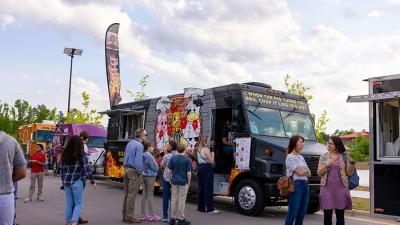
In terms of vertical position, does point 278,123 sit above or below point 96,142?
above

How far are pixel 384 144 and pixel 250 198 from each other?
158 inches

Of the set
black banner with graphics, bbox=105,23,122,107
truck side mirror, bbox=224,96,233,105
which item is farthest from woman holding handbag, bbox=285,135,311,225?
black banner with graphics, bbox=105,23,122,107

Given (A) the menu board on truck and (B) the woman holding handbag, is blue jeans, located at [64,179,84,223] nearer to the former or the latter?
(B) the woman holding handbag

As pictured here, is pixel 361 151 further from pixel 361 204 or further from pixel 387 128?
pixel 387 128

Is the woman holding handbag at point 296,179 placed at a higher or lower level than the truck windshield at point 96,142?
lower

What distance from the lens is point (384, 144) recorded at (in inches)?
287

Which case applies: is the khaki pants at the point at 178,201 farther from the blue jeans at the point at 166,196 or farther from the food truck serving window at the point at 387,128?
the food truck serving window at the point at 387,128

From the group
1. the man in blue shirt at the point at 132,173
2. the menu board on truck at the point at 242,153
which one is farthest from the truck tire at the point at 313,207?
the man in blue shirt at the point at 132,173

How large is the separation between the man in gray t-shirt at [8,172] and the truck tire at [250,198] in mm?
6671

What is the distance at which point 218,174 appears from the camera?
475 inches

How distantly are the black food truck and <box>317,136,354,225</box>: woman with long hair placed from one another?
10.8 ft

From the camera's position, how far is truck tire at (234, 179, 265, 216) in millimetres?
10430

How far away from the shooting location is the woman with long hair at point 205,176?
10.9m

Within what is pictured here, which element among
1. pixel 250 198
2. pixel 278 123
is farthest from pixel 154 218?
pixel 278 123
